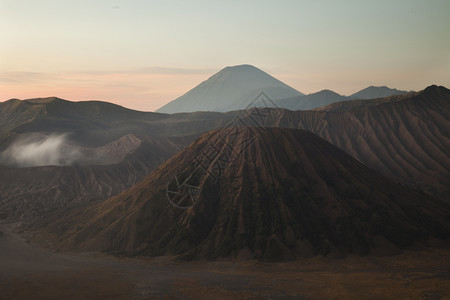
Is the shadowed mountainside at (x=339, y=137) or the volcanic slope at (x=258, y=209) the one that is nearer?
the volcanic slope at (x=258, y=209)

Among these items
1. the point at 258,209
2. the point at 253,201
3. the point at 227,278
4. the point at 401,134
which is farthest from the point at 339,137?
the point at 227,278

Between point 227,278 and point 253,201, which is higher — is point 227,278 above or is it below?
below

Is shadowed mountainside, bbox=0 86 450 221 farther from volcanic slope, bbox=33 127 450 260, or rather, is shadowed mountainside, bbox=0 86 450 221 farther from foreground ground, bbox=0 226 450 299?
foreground ground, bbox=0 226 450 299

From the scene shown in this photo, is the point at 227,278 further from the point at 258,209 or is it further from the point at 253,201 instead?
the point at 253,201

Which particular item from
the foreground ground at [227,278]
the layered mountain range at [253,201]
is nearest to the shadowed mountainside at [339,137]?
the layered mountain range at [253,201]

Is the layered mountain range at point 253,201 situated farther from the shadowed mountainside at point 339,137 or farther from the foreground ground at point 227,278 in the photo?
the foreground ground at point 227,278

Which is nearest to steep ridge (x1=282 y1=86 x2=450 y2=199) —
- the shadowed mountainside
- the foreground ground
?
the shadowed mountainside

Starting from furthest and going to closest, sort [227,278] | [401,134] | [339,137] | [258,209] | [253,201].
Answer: [339,137] < [401,134] < [253,201] < [258,209] < [227,278]
